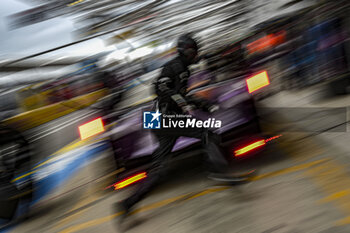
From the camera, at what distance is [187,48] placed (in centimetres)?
304

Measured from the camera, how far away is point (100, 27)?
523 centimetres

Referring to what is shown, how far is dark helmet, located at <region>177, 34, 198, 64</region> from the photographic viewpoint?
3034 mm

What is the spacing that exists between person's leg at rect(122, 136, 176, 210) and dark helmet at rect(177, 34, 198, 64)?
0.86 metres

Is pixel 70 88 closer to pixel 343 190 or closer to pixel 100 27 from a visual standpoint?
pixel 100 27

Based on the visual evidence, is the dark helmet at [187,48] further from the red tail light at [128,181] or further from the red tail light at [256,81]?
the red tail light at [128,181]

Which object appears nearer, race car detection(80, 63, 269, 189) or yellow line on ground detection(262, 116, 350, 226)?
yellow line on ground detection(262, 116, 350, 226)

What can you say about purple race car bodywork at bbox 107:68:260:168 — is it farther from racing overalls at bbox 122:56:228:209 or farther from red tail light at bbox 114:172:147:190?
red tail light at bbox 114:172:147:190

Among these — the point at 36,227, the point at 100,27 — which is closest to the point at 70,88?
the point at 100,27

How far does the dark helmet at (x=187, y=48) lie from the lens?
9.95 ft

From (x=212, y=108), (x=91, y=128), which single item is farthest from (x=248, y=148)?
(x=91, y=128)

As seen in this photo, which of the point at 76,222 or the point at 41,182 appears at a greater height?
the point at 41,182

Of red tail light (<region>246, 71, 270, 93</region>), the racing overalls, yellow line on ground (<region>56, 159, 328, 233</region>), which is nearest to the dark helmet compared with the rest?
the racing overalls

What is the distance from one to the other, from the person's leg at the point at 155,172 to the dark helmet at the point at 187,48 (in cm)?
86

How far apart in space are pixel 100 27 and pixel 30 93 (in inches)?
196
